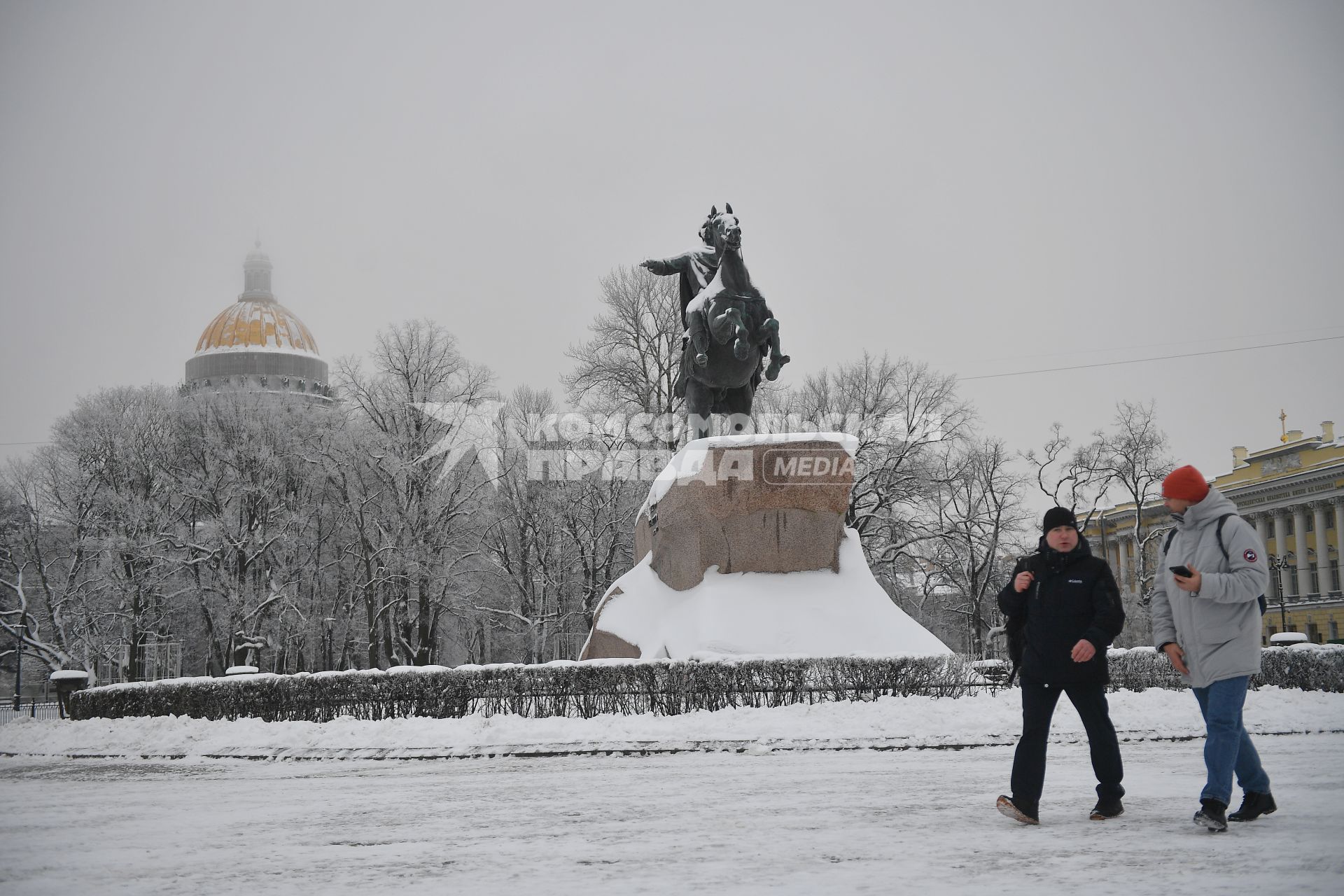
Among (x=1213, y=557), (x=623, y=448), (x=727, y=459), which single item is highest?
(x=623, y=448)

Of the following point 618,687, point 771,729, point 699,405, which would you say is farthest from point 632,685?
point 699,405

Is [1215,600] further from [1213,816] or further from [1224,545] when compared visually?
[1213,816]

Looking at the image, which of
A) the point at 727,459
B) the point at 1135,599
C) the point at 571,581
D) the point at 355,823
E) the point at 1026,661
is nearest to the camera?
the point at 1026,661

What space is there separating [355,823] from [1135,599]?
4779 cm

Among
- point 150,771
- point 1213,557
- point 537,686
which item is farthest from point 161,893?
point 537,686

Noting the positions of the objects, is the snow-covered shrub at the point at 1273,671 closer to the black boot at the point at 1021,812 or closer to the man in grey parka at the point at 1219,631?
the man in grey parka at the point at 1219,631

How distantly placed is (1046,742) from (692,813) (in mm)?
2102

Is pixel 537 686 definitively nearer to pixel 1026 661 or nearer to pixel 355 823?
pixel 355 823

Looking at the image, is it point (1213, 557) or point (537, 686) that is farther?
point (537, 686)

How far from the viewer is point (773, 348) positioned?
55.7 ft

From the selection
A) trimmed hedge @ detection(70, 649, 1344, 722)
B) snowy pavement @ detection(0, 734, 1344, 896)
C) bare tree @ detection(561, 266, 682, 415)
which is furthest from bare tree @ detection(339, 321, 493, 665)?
snowy pavement @ detection(0, 734, 1344, 896)

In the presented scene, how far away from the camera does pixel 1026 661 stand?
6.23 m

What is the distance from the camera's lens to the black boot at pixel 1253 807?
565 centimetres

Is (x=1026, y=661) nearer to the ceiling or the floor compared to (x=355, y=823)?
nearer to the ceiling
